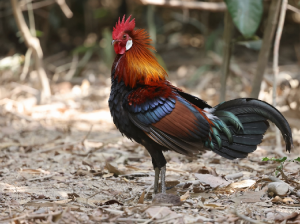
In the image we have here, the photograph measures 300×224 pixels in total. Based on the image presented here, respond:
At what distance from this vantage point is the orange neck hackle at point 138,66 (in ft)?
11.0

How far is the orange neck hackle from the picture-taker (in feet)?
11.0

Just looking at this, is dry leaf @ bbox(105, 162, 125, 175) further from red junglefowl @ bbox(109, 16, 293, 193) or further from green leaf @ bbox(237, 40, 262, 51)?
green leaf @ bbox(237, 40, 262, 51)

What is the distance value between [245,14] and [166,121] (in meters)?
2.35

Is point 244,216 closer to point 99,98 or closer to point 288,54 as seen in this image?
point 99,98

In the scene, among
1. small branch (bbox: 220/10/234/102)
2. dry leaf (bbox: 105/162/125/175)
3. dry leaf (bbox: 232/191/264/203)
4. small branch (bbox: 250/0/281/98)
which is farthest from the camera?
small branch (bbox: 220/10/234/102)

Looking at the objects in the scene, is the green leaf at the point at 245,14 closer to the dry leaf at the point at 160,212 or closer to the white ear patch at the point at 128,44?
the white ear patch at the point at 128,44

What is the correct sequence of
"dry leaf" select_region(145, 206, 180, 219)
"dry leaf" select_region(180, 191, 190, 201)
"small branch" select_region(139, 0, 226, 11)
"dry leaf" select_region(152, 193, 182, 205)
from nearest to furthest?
"dry leaf" select_region(145, 206, 180, 219) < "dry leaf" select_region(152, 193, 182, 205) < "dry leaf" select_region(180, 191, 190, 201) < "small branch" select_region(139, 0, 226, 11)

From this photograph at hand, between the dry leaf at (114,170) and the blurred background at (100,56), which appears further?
the blurred background at (100,56)

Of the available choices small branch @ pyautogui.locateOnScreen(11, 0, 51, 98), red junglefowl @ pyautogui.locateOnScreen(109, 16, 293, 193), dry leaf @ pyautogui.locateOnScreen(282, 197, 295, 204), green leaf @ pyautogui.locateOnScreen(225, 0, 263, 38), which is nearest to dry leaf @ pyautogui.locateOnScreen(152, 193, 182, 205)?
red junglefowl @ pyautogui.locateOnScreen(109, 16, 293, 193)

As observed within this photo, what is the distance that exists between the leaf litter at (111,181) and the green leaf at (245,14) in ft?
5.24

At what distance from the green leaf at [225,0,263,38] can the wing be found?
6.67ft

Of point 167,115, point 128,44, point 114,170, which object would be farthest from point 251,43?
point 114,170

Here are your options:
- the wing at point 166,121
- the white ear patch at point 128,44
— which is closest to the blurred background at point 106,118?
the wing at point 166,121

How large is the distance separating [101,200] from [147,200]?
0.44m
